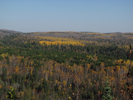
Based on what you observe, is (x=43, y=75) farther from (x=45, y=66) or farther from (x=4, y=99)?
(x=4, y=99)

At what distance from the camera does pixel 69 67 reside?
291ft

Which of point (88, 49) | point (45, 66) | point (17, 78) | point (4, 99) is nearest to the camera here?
point (4, 99)

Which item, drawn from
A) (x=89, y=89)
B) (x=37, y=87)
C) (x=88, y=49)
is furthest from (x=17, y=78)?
(x=88, y=49)

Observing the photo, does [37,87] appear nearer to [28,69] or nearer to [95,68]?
[28,69]

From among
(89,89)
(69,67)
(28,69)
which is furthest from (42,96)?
(69,67)

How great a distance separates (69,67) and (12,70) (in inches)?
1398

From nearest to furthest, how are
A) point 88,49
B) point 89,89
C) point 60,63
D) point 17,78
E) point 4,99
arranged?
point 4,99 → point 89,89 → point 17,78 → point 60,63 → point 88,49

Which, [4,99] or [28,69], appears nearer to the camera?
[4,99]

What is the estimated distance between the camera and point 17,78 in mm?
64875

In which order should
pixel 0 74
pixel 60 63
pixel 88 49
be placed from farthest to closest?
pixel 88 49 < pixel 60 63 < pixel 0 74

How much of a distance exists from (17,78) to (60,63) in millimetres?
36644

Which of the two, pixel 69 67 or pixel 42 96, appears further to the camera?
pixel 69 67

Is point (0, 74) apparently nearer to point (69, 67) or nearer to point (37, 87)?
point (37, 87)

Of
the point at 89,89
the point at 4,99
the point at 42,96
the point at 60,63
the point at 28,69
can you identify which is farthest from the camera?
the point at 60,63
